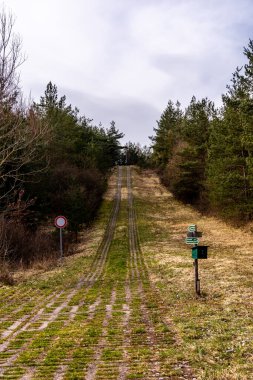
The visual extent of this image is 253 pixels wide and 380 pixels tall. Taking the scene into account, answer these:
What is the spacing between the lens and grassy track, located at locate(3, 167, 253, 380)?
259 inches

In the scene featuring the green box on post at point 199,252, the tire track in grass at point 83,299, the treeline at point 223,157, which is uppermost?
the treeline at point 223,157

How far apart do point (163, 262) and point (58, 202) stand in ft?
59.4

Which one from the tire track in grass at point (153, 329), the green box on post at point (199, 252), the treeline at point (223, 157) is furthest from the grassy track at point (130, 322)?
the treeline at point (223, 157)

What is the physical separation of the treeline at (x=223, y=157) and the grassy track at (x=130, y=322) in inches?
424

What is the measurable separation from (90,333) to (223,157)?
103 feet

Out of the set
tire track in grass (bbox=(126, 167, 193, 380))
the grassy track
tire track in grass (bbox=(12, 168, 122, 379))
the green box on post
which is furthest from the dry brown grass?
tire track in grass (bbox=(12, 168, 122, 379))

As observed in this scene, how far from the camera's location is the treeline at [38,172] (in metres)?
13.0

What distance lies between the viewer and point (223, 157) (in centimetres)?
3781

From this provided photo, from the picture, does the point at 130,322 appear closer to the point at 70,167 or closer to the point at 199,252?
the point at 199,252

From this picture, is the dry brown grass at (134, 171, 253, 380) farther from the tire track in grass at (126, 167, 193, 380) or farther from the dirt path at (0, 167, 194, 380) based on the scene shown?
the dirt path at (0, 167, 194, 380)

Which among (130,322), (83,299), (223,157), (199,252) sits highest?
(223,157)

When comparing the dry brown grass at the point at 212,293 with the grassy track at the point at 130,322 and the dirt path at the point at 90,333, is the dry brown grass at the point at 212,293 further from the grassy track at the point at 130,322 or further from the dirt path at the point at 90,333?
the dirt path at the point at 90,333

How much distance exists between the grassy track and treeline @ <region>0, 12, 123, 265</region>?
4052 millimetres

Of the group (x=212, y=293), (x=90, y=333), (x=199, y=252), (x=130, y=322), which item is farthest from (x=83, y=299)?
(x=90, y=333)
